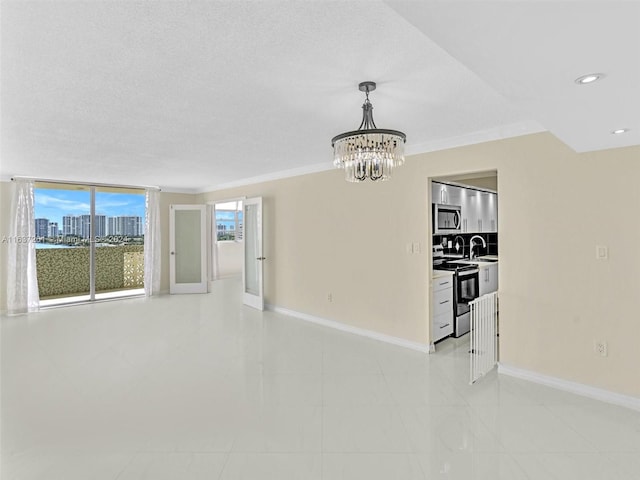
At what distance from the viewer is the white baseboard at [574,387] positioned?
9.45ft

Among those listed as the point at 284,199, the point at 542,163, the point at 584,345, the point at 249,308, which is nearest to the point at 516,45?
the point at 542,163

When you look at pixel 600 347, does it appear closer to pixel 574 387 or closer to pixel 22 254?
pixel 574 387

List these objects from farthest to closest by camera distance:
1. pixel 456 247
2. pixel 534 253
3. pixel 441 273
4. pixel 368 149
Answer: pixel 456 247, pixel 441 273, pixel 534 253, pixel 368 149

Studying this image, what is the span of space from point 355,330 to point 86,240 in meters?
5.91

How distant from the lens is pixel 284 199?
5965 millimetres

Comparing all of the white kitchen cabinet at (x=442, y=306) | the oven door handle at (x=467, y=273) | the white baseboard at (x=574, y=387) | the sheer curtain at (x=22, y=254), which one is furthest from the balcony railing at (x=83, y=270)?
the white baseboard at (x=574, y=387)

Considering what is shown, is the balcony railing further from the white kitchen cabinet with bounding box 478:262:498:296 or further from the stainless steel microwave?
the white kitchen cabinet with bounding box 478:262:498:296

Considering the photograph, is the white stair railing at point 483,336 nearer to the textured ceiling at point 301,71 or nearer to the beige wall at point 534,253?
the beige wall at point 534,253

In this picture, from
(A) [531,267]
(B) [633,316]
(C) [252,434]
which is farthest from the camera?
(A) [531,267]

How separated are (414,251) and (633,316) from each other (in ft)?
6.66

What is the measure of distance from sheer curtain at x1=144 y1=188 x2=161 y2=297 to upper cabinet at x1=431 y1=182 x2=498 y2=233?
19.5 feet

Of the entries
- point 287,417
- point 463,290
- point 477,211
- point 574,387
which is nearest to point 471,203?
point 477,211

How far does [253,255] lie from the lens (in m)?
6.70

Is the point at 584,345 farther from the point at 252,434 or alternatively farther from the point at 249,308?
the point at 249,308
